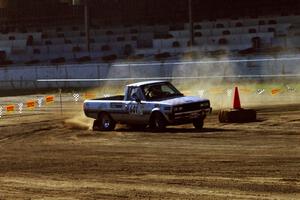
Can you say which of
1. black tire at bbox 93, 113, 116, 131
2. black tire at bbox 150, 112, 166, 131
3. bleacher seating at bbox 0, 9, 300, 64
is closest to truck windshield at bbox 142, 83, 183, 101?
black tire at bbox 150, 112, 166, 131

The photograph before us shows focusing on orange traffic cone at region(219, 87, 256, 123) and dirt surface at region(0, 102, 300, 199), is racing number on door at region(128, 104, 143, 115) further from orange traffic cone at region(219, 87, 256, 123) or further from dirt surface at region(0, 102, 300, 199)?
orange traffic cone at region(219, 87, 256, 123)

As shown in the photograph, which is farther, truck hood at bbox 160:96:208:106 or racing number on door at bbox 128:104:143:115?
racing number on door at bbox 128:104:143:115

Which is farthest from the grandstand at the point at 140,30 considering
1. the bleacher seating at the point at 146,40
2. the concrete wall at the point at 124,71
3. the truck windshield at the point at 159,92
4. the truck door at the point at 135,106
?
the truck door at the point at 135,106

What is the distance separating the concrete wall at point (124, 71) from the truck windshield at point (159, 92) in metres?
14.9

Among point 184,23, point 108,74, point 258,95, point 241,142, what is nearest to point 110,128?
point 241,142

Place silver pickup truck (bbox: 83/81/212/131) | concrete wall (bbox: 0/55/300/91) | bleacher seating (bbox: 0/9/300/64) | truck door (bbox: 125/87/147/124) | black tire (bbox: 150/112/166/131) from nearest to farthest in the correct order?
silver pickup truck (bbox: 83/81/212/131) → black tire (bbox: 150/112/166/131) → truck door (bbox: 125/87/147/124) → concrete wall (bbox: 0/55/300/91) → bleacher seating (bbox: 0/9/300/64)

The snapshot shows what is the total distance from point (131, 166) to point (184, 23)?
48.7m

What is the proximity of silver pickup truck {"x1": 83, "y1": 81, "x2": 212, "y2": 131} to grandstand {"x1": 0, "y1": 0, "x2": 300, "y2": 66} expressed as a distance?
23458mm

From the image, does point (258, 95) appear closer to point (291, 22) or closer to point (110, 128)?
point (110, 128)

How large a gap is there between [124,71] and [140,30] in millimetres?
21732

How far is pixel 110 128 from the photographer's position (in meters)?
20.9

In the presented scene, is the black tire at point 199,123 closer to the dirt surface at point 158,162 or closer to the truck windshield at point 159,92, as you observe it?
the dirt surface at point 158,162

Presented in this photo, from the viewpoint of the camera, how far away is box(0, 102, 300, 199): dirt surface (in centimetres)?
1092

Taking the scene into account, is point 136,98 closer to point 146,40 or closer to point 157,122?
point 157,122
